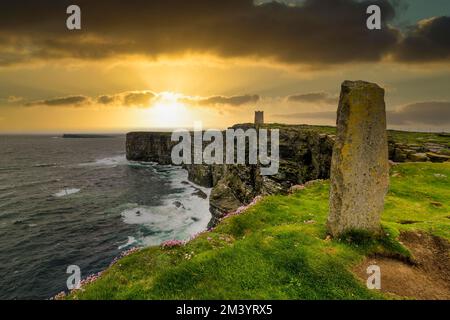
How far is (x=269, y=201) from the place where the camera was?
2411 centimetres

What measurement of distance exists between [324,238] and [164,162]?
166346 mm

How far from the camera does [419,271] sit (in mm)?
13562

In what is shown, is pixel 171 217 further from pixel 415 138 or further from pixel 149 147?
pixel 149 147

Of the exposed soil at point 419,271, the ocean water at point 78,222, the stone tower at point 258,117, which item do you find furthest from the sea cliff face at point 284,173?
the exposed soil at point 419,271

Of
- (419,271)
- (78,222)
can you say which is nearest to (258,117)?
(78,222)

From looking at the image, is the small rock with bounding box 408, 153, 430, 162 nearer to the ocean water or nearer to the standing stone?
the standing stone

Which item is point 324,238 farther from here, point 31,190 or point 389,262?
point 31,190

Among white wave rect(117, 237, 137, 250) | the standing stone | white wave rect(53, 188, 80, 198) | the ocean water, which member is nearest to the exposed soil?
the standing stone

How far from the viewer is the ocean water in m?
44.0

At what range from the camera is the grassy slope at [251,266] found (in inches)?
428

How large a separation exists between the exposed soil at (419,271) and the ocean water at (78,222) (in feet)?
135

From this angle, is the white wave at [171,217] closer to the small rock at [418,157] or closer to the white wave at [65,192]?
the white wave at [65,192]
